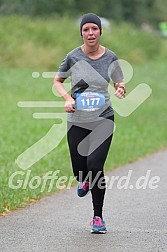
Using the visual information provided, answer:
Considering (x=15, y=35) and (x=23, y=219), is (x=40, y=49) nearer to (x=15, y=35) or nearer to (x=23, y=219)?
(x=15, y=35)

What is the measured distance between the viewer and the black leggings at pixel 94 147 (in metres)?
8.26

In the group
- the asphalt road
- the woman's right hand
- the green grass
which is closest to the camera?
the asphalt road

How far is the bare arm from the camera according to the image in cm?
805

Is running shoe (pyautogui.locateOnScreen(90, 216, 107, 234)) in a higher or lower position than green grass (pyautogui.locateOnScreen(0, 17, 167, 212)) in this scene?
higher

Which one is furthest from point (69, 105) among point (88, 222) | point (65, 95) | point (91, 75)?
point (88, 222)

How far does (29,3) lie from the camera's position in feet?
142

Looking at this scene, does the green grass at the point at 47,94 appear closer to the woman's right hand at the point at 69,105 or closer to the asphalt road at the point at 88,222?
the asphalt road at the point at 88,222

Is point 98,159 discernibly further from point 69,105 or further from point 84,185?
point 84,185

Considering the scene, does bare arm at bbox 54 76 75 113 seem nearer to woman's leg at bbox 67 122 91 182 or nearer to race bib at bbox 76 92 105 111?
race bib at bbox 76 92 105 111

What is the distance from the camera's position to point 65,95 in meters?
8.23

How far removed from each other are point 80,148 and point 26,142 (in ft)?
26.0

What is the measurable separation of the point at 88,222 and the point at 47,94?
17.4m

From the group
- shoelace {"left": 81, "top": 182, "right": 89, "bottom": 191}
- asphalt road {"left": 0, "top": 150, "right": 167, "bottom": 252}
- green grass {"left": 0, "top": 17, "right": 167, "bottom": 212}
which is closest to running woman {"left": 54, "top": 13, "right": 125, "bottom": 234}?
asphalt road {"left": 0, "top": 150, "right": 167, "bottom": 252}

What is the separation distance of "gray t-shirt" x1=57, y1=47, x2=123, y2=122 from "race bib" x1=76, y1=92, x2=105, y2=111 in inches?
1.7
